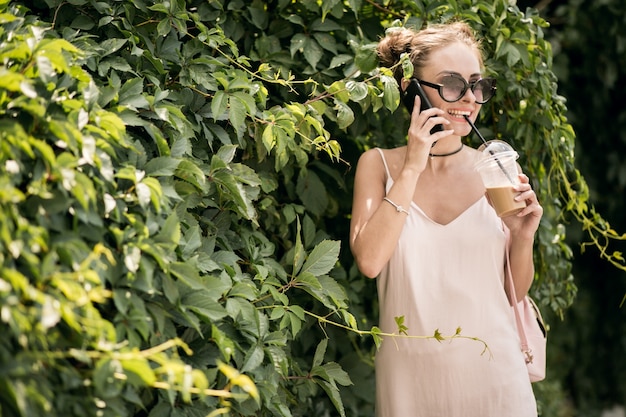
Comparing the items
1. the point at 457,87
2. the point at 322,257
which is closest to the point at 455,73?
the point at 457,87

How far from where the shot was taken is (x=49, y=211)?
4.71 ft

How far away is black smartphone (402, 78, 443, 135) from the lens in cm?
223

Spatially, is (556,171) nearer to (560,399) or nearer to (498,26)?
(498,26)

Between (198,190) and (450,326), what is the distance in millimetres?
773

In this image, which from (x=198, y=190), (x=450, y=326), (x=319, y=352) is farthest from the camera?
(x=450, y=326)

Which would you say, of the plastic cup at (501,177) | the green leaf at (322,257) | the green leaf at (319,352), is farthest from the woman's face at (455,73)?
the green leaf at (319,352)

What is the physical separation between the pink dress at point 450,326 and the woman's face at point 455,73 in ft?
0.77

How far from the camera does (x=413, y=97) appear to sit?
2.29m

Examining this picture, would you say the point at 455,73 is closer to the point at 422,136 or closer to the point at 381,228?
the point at 422,136

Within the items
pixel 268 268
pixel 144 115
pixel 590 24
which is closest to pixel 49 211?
pixel 144 115

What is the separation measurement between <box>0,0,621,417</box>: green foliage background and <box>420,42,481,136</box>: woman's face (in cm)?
17

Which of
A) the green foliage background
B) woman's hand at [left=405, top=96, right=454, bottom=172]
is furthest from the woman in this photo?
the green foliage background

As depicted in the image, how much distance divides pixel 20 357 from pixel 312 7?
1.56 m

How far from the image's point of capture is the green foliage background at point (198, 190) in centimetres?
139
